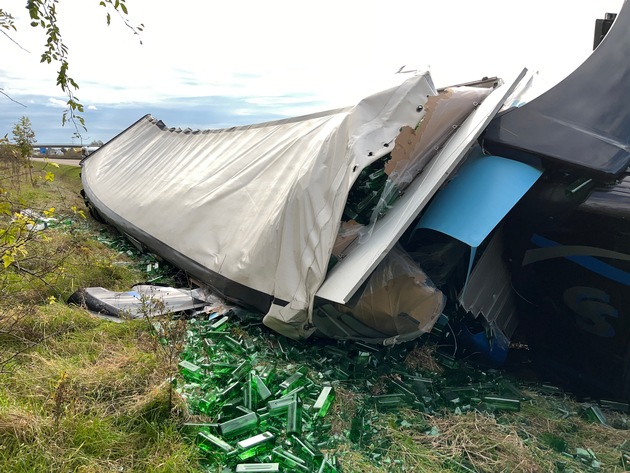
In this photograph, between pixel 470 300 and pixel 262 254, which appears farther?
pixel 262 254

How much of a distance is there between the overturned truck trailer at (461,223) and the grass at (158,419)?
16.4 inches

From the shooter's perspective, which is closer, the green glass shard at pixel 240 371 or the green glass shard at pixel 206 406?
the green glass shard at pixel 206 406

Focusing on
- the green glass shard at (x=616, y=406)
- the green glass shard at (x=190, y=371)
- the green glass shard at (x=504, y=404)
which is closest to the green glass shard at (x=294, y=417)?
the green glass shard at (x=190, y=371)

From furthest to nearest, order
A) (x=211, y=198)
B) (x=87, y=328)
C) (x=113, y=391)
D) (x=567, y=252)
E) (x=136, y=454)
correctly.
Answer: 1. (x=211, y=198)
2. (x=87, y=328)
3. (x=567, y=252)
4. (x=113, y=391)
5. (x=136, y=454)

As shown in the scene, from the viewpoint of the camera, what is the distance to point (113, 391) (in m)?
2.52

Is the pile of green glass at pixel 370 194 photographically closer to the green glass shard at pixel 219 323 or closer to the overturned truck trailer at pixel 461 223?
the overturned truck trailer at pixel 461 223

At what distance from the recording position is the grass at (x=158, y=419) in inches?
83.4

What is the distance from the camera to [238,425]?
2305 millimetres

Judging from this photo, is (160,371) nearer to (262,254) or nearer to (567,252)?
(262,254)

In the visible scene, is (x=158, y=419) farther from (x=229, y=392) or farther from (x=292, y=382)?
(x=292, y=382)

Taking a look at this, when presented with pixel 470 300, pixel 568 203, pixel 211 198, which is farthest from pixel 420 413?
pixel 211 198

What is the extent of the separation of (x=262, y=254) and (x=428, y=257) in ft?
3.81

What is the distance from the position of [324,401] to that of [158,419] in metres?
0.85

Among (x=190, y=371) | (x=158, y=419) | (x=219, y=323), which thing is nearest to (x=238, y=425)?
(x=158, y=419)
